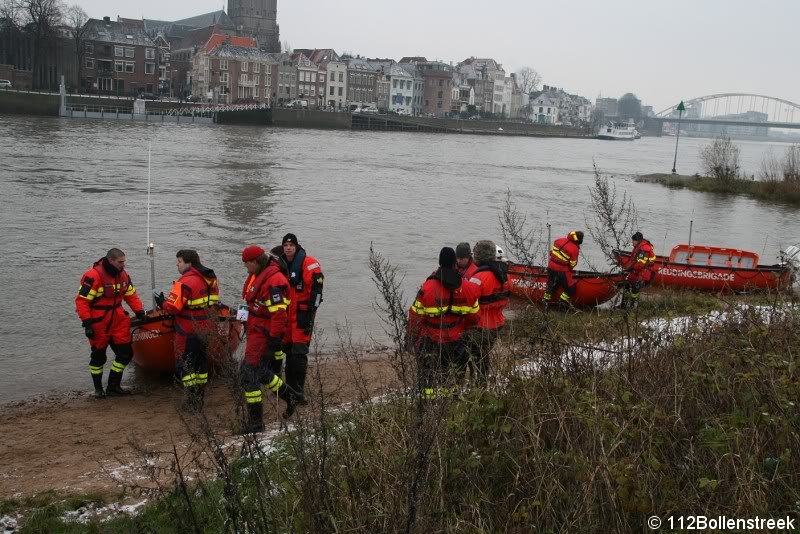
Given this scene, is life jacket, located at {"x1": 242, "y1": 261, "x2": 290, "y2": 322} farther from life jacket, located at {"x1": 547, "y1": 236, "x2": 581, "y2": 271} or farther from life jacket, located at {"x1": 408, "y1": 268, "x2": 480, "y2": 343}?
life jacket, located at {"x1": 547, "y1": 236, "x2": 581, "y2": 271}

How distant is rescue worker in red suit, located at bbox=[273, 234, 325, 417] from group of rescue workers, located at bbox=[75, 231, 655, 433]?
0.01 m

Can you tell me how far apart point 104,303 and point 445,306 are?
13.8 ft

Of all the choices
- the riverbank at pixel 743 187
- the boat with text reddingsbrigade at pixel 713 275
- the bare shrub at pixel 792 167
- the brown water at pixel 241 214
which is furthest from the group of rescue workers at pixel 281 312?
the bare shrub at pixel 792 167

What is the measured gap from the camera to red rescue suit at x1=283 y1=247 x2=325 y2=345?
810 centimetres

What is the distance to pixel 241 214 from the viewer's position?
87.3 feet

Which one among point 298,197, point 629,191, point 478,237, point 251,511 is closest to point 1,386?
point 251,511

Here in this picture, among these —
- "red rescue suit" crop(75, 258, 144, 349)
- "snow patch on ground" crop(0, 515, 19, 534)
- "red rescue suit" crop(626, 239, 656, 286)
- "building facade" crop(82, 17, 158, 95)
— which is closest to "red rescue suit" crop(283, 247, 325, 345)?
"red rescue suit" crop(75, 258, 144, 349)

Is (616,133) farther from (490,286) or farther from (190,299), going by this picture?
(190,299)

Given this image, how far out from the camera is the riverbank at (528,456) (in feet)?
13.4

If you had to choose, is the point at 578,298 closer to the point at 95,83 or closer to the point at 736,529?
the point at 736,529

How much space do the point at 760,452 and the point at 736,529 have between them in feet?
2.43

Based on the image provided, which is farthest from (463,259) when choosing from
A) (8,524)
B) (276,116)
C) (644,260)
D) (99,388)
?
(276,116)

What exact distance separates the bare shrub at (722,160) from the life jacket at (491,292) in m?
38.3

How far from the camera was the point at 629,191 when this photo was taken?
42.4 m
